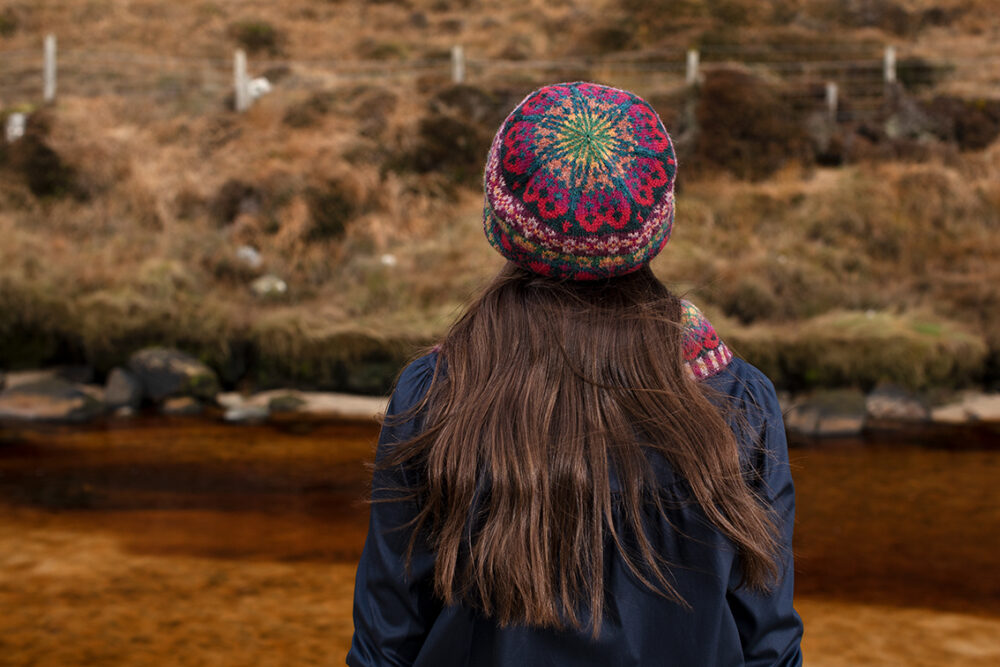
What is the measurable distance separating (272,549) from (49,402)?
435 centimetres

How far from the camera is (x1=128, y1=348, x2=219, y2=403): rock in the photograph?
9.13 m

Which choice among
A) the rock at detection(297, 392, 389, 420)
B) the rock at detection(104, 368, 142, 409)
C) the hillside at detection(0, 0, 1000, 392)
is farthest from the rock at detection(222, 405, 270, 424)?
the rock at detection(104, 368, 142, 409)

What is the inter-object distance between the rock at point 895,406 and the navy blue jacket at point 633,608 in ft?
25.7

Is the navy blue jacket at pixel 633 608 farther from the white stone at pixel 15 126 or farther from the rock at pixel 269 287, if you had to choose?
the white stone at pixel 15 126

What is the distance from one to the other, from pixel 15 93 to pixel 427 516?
61.3 feet

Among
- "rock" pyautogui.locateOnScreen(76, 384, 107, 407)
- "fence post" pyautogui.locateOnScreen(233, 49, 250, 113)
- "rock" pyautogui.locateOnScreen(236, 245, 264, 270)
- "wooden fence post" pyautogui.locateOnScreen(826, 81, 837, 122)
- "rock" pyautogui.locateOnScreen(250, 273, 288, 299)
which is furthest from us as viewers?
"fence post" pyautogui.locateOnScreen(233, 49, 250, 113)

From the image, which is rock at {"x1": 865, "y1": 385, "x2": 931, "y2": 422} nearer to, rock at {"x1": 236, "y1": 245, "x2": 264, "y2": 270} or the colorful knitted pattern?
rock at {"x1": 236, "y1": 245, "x2": 264, "y2": 270}

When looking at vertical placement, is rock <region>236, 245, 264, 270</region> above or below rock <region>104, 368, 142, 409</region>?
above

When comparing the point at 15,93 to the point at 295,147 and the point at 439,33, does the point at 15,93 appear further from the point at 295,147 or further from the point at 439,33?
the point at 439,33

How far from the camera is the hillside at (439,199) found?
31.5ft

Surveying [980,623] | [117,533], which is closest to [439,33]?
[117,533]

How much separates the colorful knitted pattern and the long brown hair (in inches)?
1.4

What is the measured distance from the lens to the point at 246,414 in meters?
8.71

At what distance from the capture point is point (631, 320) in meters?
1.20
